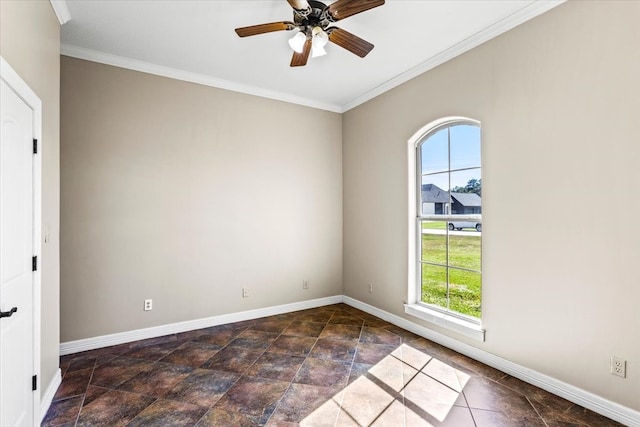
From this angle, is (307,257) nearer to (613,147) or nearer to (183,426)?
(183,426)

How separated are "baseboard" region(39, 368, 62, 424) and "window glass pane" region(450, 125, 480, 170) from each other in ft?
13.0

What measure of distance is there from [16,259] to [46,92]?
1.23m

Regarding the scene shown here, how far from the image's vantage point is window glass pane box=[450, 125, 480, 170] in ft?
10.1

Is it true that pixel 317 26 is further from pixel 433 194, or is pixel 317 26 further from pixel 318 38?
pixel 433 194

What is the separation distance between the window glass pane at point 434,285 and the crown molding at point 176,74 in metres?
2.81

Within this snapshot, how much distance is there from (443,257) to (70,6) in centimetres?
412

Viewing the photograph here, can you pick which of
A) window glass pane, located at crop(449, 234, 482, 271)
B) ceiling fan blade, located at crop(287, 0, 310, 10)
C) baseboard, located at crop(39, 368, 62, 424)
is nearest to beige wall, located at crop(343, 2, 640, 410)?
window glass pane, located at crop(449, 234, 482, 271)

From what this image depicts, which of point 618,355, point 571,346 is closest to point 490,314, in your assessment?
point 571,346

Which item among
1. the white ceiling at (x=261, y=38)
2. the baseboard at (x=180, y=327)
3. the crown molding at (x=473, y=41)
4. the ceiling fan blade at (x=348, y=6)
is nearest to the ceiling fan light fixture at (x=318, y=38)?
the ceiling fan blade at (x=348, y=6)

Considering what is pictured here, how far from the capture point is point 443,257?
3.41 m

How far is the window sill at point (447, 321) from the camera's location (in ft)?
9.57

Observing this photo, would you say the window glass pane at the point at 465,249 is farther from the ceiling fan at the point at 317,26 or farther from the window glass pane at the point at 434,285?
the ceiling fan at the point at 317,26

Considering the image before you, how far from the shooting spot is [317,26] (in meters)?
2.29

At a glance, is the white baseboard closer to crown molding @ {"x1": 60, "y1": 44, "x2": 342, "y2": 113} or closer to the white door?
the white door
